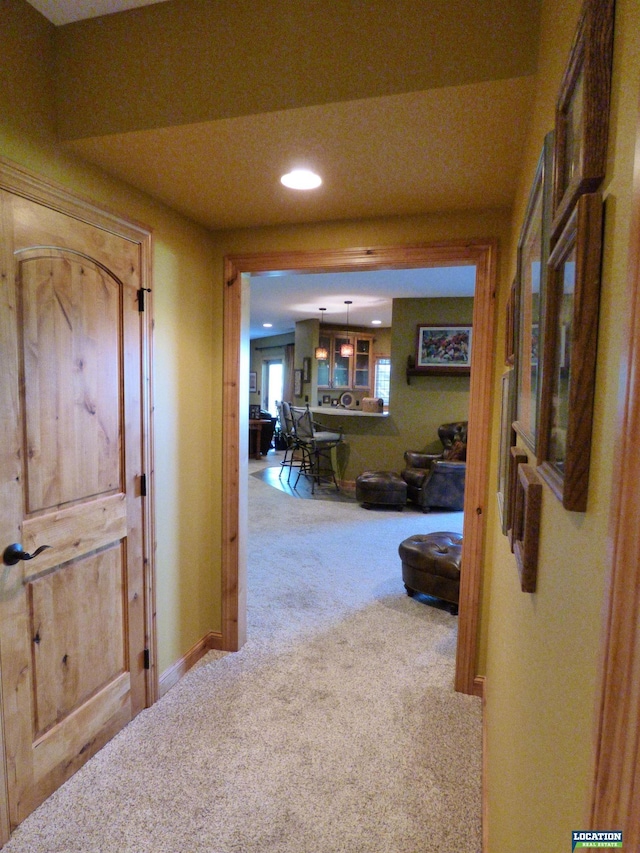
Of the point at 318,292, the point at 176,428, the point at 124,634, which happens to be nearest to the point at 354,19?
the point at 176,428

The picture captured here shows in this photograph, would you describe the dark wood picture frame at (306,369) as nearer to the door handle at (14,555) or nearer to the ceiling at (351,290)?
the ceiling at (351,290)

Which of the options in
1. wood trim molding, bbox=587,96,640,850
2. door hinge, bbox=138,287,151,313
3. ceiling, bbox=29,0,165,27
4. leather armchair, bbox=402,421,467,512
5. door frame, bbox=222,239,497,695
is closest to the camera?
wood trim molding, bbox=587,96,640,850

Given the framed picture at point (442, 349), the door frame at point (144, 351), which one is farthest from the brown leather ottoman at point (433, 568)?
the framed picture at point (442, 349)

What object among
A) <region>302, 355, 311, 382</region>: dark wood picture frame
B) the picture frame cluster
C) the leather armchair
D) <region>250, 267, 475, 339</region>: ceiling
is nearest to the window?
<region>250, 267, 475, 339</region>: ceiling

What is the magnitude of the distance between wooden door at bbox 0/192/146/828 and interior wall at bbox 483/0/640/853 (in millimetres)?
1564

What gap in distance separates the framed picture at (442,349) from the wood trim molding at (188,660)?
4.65m

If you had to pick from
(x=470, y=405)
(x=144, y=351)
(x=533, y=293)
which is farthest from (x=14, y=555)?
(x=470, y=405)

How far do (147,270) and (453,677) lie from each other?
2538 mm

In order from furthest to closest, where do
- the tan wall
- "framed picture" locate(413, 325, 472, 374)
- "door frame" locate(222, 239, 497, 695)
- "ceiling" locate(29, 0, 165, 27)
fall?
"framed picture" locate(413, 325, 472, 374) → "door frame" locate(222, 239, 497, 695) → "ceiling" locate(29, 0, 165, 27) → the tan wall

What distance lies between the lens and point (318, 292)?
21.1 ft

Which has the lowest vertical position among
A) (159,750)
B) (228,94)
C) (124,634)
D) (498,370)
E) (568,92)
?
(159,750)

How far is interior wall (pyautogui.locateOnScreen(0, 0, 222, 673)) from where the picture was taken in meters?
1.89

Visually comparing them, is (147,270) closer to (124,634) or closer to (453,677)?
(124,634)

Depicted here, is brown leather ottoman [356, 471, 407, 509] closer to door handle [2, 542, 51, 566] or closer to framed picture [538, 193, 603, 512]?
door handle [2, 542, 51, 566]
